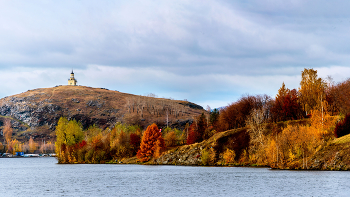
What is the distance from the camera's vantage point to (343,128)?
99375 mm

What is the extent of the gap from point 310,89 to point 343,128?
38.3m

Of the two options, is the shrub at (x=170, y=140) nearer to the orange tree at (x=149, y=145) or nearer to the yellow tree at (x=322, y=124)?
the orange tree at (x=149, y=145)

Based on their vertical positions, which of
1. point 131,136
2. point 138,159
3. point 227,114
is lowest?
point 138,159

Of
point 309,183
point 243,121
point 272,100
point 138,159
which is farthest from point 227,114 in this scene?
point 309,183

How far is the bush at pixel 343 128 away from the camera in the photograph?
325 feet

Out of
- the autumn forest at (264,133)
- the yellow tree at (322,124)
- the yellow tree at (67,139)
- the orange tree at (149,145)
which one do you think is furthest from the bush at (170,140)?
the yellow tree at (322,124)

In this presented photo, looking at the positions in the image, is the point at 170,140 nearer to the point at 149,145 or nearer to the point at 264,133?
the point at 149,145

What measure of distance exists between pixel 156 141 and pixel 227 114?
118ft

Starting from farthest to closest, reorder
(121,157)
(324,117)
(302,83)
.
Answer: (121,157) < (302,83) < (324,117)

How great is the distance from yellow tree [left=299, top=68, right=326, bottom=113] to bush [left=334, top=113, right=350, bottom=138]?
102ft

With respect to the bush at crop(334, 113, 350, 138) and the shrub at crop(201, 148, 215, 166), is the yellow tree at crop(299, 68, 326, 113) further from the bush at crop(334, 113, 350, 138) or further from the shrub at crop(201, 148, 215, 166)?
the shrub at crop(201, 148, 215, 166)

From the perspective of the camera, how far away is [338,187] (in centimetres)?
5634

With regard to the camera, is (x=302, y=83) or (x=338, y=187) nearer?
(x=338, y=187)

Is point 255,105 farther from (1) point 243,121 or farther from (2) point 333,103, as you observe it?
(2) point 333,103
